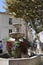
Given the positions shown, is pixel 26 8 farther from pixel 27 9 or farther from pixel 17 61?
pixel 17 61

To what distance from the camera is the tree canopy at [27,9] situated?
752 inches

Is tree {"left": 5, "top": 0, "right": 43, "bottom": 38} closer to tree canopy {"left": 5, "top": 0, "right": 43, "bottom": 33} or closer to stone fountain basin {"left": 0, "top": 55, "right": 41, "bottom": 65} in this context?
tree canopy {"left": 5, "top": 0, "right": 43, "bottom": 33}

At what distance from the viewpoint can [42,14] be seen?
1972cm

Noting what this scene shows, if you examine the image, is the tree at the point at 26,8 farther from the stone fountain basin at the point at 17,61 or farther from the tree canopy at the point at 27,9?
the stone fountain basin at the point at 17,61

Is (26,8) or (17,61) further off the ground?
(26,8)

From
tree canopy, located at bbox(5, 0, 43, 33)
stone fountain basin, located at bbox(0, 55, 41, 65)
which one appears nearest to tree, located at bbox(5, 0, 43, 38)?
tree canopy, located at bbox(5, 0, 43, 33)

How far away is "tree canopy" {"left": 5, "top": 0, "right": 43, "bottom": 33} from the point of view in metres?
19.1

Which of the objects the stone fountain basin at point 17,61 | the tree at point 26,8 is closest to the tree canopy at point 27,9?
the tree at point 26,8

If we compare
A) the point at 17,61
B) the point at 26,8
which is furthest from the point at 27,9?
the point at 17,61

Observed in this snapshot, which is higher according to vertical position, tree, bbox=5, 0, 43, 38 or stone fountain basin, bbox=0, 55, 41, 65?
tree, bbox=5, 0, 43, 38

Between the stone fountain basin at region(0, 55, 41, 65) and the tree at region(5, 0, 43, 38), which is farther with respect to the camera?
the tree at region(5, 0, 43, 38)

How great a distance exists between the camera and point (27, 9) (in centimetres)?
1958

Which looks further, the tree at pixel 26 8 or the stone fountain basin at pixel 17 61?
the tree at pixel 26 8

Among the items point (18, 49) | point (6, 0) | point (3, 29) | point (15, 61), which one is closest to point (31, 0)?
point (6, 0)
